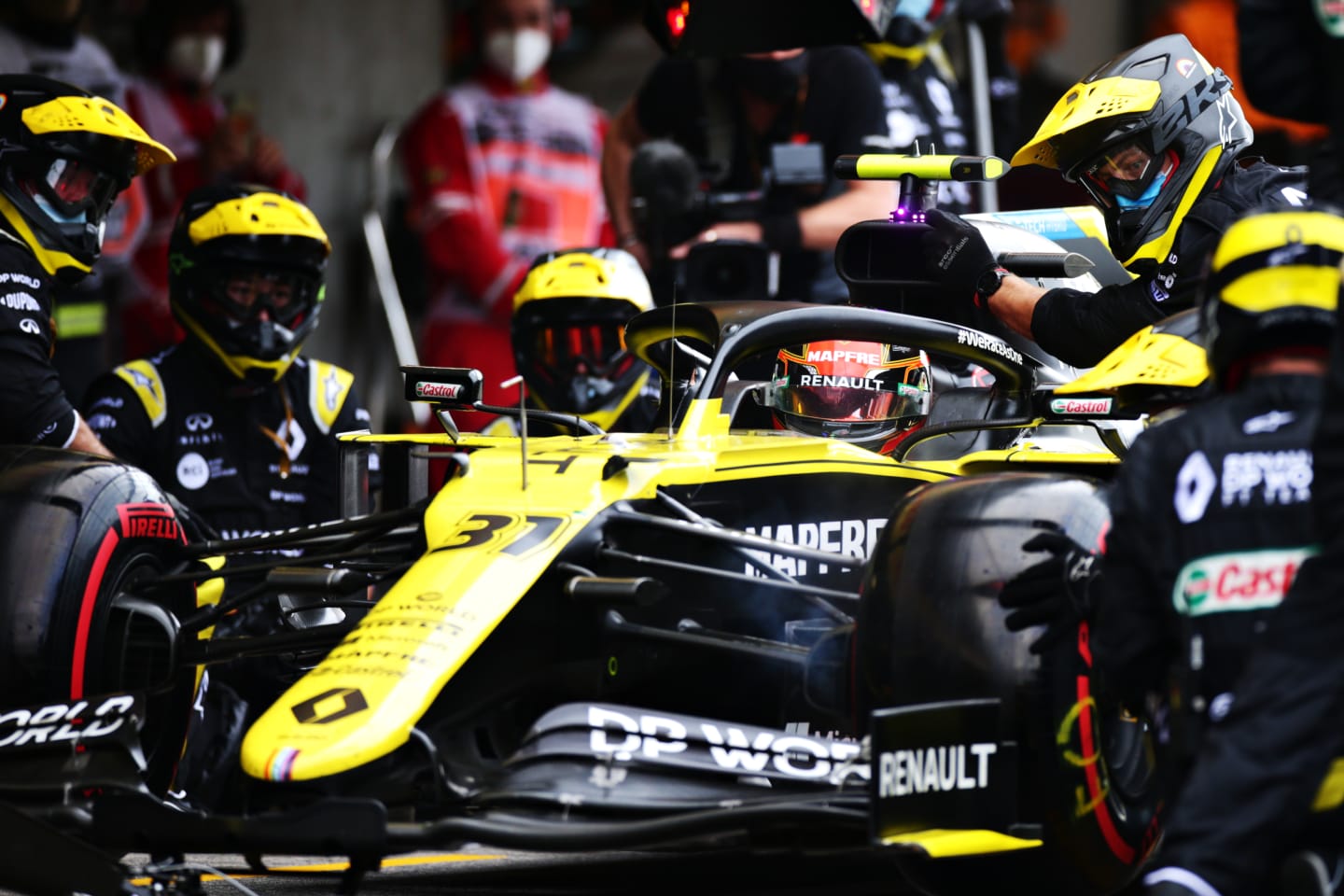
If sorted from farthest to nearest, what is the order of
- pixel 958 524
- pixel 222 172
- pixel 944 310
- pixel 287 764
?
1. pixel 222 172
2. pixel 944 310
3. pixel 958 524
4. pixel 287 764

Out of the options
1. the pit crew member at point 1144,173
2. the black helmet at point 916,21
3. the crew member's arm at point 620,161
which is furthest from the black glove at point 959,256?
the crew member's arm at point 620,161

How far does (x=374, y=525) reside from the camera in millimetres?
5293

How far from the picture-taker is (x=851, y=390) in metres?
6.35

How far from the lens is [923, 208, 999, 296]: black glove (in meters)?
6.21

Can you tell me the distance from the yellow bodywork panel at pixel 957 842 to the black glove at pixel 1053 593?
0.38m

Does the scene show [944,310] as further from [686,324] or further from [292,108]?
Answer: [292,108]

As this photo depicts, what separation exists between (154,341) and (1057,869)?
7.32 m

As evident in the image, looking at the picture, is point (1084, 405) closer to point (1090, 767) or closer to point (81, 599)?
point (1090, 767)

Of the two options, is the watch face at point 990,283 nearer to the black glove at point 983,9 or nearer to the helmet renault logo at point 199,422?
the helmet renault logo at point 199,422

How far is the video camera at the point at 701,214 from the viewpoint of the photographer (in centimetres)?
812

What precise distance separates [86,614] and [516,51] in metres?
6.94

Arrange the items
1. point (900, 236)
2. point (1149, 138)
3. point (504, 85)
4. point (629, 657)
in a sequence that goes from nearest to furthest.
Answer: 1. point (629, 657)
2. point (1149, 138)
3. point (900, 236)
4. point (504, 85)

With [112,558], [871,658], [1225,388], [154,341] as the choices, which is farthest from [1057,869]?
[154,341]

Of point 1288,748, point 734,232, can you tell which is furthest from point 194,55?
point 1288,748
